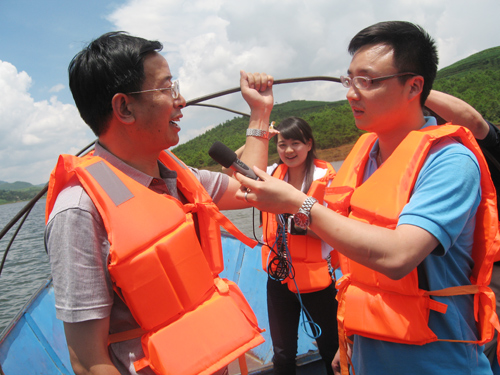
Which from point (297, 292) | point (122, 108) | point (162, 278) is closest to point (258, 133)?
point (122, 108)

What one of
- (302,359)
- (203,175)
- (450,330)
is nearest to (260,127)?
(203,175)

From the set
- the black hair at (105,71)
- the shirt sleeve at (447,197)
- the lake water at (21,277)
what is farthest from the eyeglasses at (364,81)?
the lake water at (21,277)

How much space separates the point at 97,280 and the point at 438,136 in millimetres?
1338

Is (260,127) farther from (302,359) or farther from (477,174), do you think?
(302,359)

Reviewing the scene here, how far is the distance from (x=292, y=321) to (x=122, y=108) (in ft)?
6.63

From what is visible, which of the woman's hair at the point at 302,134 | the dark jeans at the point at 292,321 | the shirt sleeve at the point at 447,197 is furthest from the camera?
the woman's hair at the point at 302,134

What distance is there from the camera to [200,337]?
4.38 ft

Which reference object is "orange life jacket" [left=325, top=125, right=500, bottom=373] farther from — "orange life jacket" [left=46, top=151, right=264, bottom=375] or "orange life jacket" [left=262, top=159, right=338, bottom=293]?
"orange life jacket" [left=262, top=159, right=338, bottom=293]

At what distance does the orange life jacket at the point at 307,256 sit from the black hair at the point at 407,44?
1565 millimetres

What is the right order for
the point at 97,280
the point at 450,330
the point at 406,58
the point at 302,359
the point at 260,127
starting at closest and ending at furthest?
the point at 97,280, the point at 450,330, the point at 406,58, the point at 260,127, the point at 302,359

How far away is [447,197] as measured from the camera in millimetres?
1113

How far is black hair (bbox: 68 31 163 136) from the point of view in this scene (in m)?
1.33

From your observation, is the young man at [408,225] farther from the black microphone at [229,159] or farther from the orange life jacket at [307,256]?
the orange life jacket at [307,256]

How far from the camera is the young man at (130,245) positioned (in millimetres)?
1148
